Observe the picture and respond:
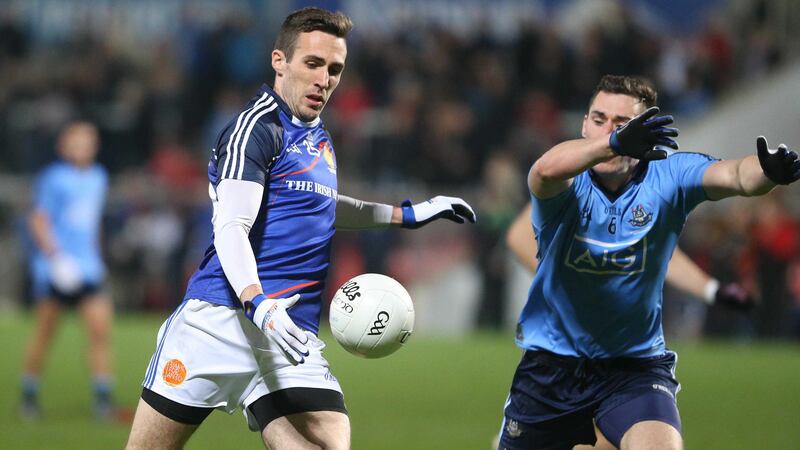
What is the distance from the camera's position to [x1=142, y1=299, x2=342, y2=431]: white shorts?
4.85 m

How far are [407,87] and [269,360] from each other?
44.0ft

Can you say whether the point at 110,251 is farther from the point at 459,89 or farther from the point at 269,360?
the point at 269,360

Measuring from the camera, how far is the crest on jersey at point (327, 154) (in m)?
5.08

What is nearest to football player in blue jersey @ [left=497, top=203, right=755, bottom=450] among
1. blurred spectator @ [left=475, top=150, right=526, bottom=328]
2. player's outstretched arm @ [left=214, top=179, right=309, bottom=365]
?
player's outstretched arm @ [left=214, top=179, right=309, bottom=365]

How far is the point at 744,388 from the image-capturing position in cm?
1230

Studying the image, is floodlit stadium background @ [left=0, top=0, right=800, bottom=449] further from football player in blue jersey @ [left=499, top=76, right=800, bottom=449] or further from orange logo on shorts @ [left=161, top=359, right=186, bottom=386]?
orange logo on shorts @ [left=161, top=359, right=186, bottom=386]

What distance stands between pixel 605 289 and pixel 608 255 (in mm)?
171

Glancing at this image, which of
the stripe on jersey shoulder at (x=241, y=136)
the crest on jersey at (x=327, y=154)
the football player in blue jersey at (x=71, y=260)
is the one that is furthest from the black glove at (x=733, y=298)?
the football player in blue jersey at (x=71, y=260)

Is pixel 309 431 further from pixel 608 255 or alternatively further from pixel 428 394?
pixel 428 394

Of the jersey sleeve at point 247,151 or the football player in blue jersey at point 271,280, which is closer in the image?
the jersey sleeve at point 247,151

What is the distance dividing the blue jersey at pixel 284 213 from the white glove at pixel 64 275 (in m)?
5.38

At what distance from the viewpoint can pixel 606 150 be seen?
4.56 metres

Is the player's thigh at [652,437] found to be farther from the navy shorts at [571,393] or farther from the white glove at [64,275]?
the white glove at [64,275]

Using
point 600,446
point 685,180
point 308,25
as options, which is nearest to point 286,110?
point 308,25
